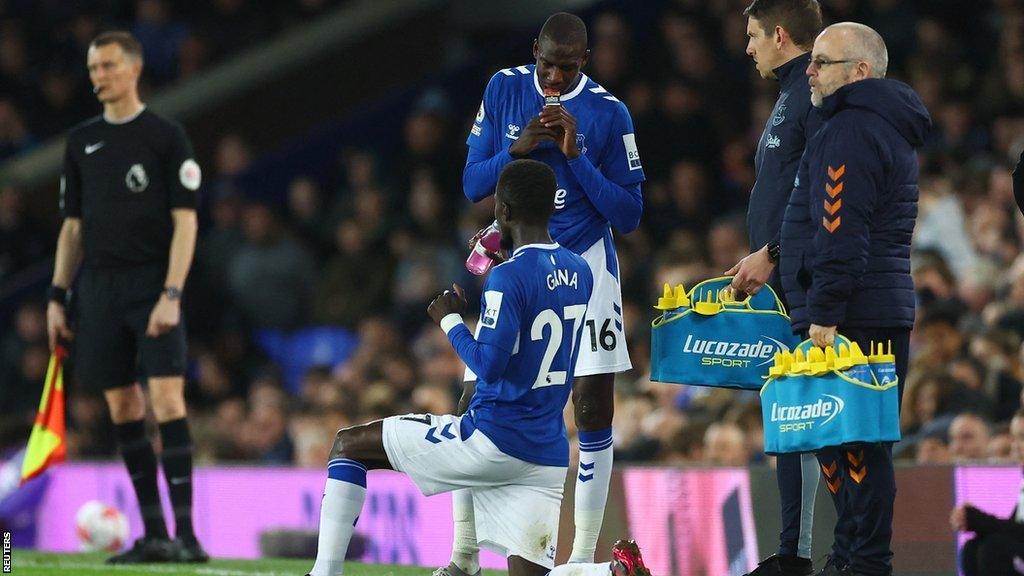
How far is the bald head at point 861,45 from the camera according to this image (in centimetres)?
594

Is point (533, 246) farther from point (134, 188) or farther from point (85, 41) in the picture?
point (85, 41)

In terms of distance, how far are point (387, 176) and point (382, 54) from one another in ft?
9.69

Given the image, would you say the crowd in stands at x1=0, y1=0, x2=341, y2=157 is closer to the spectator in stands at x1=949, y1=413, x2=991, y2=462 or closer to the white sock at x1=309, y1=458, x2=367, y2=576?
the spectator in stands at x1=949, y1=413, x2=991, y2=462

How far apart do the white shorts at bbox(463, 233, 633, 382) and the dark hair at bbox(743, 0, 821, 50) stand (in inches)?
41.8

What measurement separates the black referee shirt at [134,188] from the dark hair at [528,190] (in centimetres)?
271

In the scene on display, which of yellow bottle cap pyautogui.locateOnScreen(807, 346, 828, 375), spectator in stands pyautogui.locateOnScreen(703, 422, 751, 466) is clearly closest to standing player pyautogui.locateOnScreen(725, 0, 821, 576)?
yellow bottle cap pyautogui.locateOnScreen(807, 346, 828, 375)

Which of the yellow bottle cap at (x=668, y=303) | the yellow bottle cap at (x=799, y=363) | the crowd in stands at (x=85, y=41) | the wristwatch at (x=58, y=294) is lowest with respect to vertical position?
the yellow bottle cap at (x=799, y=363)

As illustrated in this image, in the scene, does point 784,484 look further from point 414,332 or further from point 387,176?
point 387,176

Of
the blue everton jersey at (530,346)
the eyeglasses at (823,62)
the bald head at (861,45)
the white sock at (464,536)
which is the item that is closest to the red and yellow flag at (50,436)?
the white sock at (464,536)

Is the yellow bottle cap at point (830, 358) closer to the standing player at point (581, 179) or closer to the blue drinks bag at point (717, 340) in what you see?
the blue drinks bag at point (717, 340)

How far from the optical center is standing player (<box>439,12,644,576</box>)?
6230 millimetres

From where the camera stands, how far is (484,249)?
626cm

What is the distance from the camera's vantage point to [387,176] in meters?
15.7

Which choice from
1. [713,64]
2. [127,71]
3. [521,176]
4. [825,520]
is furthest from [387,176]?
[521,176]
